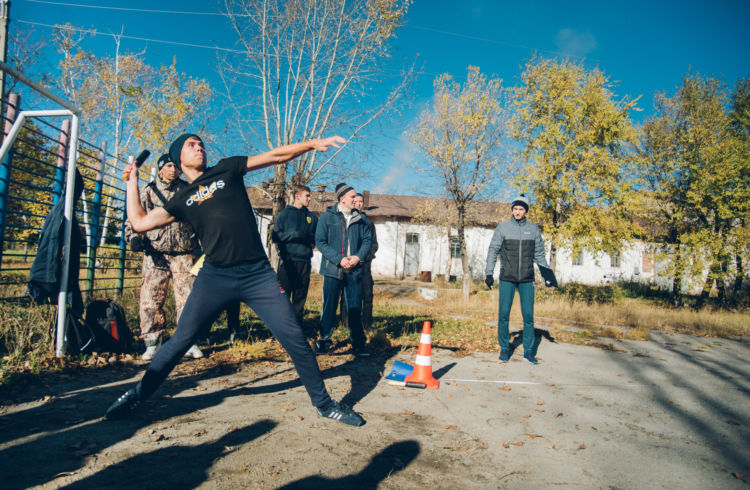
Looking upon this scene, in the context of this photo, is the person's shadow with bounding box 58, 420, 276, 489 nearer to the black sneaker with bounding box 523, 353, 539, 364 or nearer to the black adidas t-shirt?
the black adidas t-shirt

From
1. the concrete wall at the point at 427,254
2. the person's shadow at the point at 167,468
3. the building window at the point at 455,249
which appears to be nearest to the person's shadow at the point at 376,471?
the person's shadow at the point at 167,468

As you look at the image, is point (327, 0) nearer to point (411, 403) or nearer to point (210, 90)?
point (210, 90)

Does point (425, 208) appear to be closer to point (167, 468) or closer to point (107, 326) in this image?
point (107, 326)

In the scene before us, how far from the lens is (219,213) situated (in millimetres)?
3104

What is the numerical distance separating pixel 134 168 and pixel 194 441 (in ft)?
6.69

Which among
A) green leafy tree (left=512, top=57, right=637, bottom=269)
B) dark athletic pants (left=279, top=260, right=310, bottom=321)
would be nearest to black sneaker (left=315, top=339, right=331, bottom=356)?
dark athletic pants (left=279, top=260, right=310, bottom=321)

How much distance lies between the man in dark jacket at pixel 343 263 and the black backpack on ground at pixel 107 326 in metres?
2.35

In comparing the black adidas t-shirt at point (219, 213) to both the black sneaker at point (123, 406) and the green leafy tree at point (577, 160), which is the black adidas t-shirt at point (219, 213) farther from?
the green leafy tree at point (577, 160)

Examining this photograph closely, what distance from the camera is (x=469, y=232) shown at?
31.6 meters

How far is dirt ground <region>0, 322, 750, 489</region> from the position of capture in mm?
2469

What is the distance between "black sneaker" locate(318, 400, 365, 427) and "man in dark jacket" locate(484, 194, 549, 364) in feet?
10.5

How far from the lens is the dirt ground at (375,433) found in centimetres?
247

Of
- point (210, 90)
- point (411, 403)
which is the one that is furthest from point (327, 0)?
point (411, 403)

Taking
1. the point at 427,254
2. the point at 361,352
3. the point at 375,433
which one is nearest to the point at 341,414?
the point at 375,433
